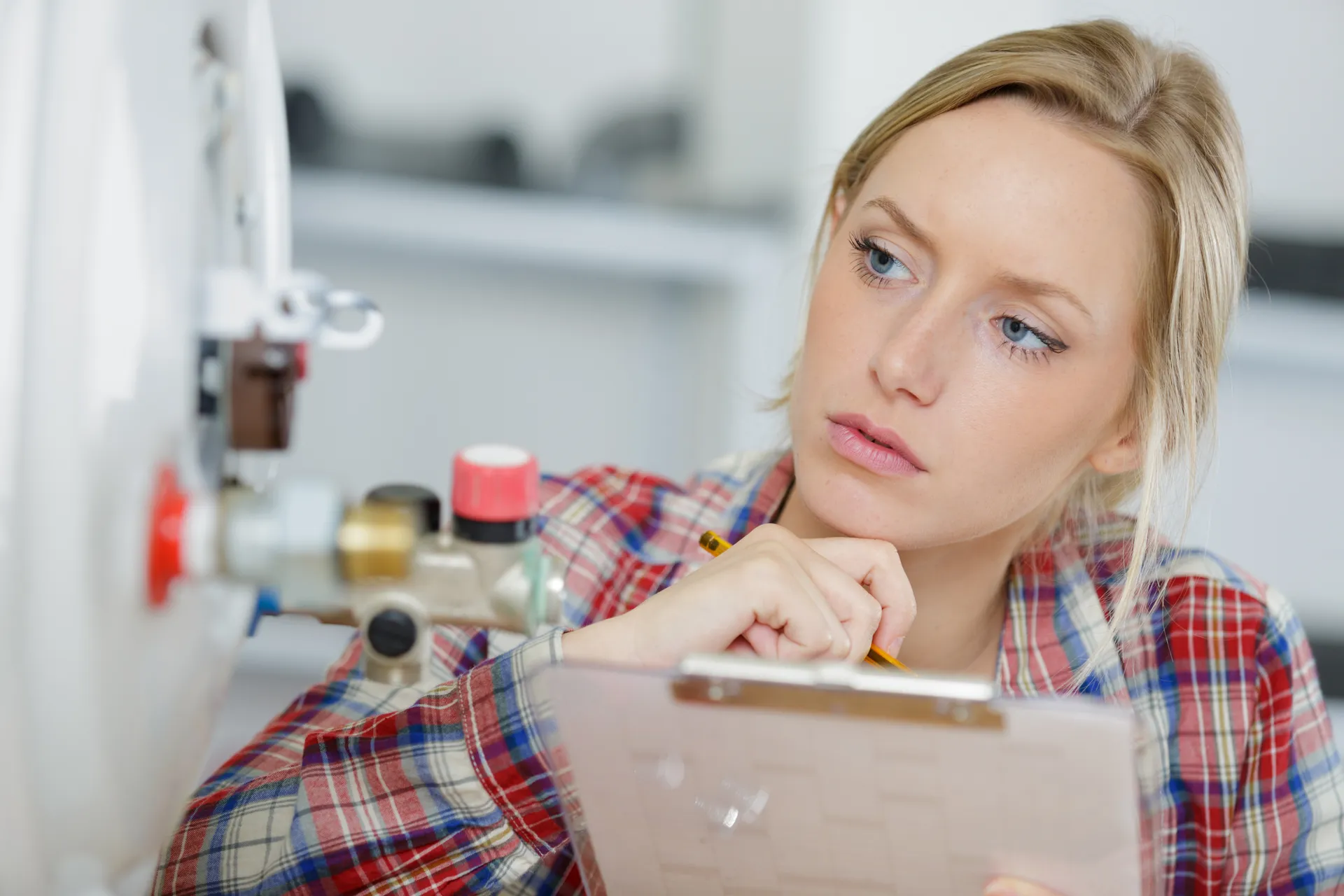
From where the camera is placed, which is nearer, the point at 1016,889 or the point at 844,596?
the point at 1016,889

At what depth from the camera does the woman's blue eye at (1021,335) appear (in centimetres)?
102

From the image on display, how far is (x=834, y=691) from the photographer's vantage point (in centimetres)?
60

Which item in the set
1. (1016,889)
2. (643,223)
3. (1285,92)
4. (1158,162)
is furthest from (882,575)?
(1285,92)

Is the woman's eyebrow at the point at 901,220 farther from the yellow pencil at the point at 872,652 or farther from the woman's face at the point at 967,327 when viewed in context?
the yellow pencil at the point at 872,652

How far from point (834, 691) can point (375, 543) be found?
0.21m

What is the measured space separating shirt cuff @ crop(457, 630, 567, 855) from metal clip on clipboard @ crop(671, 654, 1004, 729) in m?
0.15

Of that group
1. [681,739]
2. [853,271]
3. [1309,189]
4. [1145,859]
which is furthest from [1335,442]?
[681,739]

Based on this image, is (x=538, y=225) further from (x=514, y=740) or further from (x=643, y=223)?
(x=514, y=740)

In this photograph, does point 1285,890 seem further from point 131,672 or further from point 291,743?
point 131,672

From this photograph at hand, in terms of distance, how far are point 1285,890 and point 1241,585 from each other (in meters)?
0.26

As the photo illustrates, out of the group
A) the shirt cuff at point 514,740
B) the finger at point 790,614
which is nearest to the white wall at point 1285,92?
the finger at point 790,614

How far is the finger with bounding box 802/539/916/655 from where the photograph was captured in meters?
0.91

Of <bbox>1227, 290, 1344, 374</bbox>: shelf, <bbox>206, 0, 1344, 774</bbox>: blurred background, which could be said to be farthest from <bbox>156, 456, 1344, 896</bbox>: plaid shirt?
<bbox>1227, 290, 1344, 374</bbox>: shelf

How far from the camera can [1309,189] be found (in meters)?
2.16
